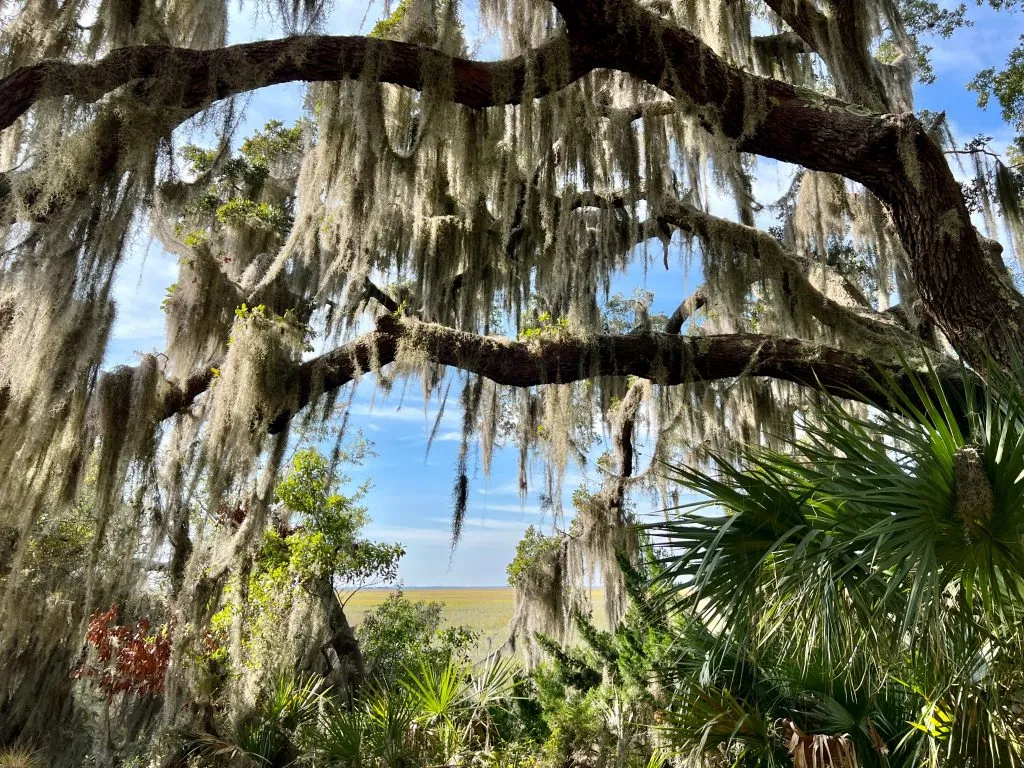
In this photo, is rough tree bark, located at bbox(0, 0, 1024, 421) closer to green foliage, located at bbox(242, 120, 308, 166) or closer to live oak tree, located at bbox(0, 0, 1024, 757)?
live oak tree, located at bbox(0, 0, 1024, 757)

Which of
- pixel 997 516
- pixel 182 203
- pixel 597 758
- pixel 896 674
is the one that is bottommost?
pixel 597 758

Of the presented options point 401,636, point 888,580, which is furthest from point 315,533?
point 888,580

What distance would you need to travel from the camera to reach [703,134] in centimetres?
422

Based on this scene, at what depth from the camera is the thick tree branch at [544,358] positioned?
475 centimetres

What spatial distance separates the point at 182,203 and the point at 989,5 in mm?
7048

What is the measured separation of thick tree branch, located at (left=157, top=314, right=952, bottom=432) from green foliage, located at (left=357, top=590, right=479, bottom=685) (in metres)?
4.20

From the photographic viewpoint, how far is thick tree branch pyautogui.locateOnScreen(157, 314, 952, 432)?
15.6 feet

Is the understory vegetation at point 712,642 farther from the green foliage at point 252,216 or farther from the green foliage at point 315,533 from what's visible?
the green foliage at point 252,216

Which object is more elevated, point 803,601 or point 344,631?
point 803,601

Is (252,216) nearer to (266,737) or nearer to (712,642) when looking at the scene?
(266,737)

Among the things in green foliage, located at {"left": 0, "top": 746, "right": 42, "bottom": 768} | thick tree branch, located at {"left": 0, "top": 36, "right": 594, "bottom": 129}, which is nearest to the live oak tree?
thick tree branch, located at {"left": 0, "top": 36, "right": 594, "bottom": 129}

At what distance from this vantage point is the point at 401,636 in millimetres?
8219

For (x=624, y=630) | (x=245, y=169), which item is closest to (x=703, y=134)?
(x=624, y=630)

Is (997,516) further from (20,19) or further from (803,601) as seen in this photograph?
(20,19)
